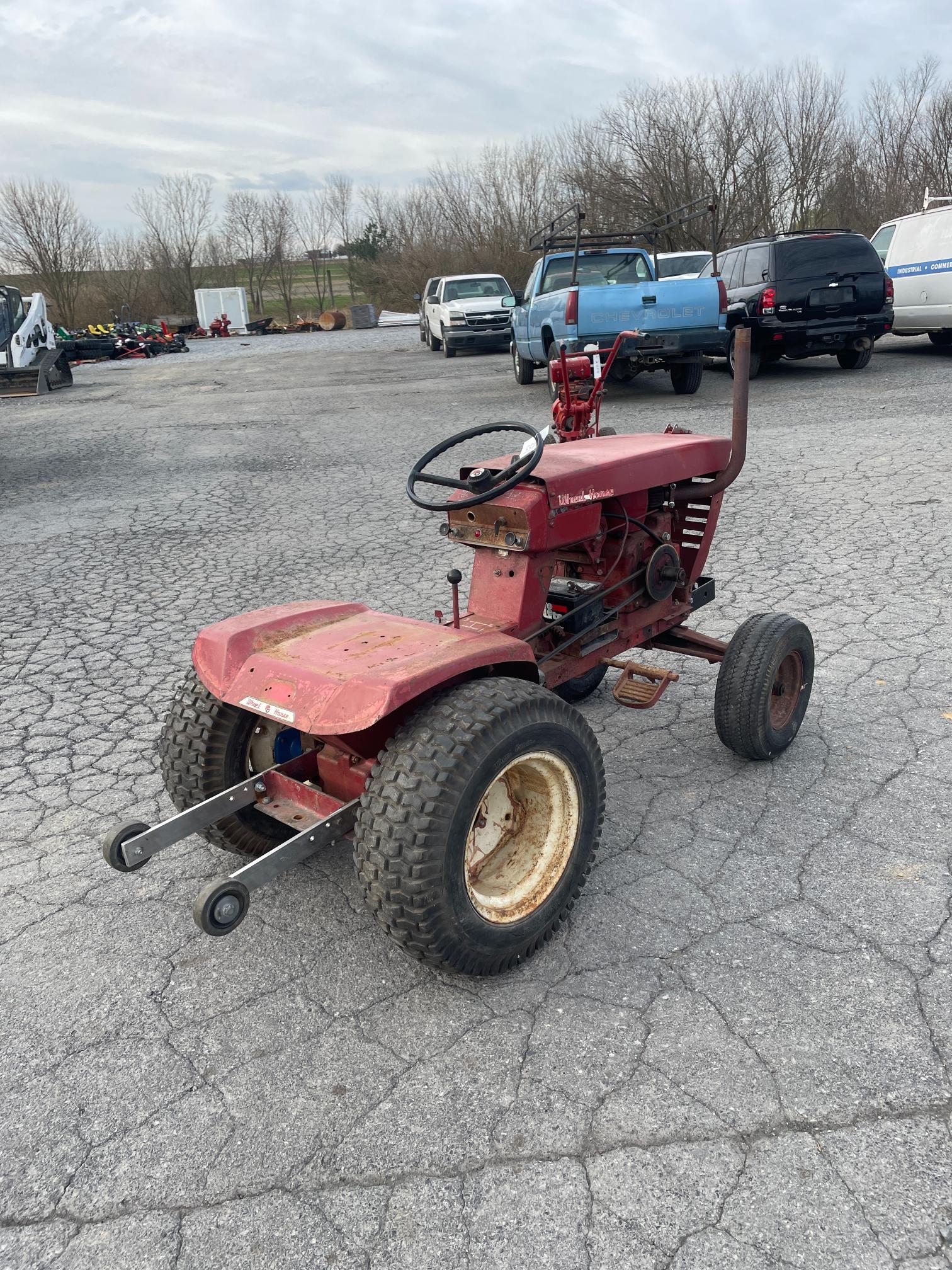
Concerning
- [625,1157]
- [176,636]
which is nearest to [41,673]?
[176,636]

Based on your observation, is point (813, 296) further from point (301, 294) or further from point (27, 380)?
point (301, 294)

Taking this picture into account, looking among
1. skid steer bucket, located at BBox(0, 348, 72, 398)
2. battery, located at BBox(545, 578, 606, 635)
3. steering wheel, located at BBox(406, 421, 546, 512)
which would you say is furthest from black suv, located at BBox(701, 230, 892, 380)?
skid steer bucket, located at BBox(0, 348, 72, 398)

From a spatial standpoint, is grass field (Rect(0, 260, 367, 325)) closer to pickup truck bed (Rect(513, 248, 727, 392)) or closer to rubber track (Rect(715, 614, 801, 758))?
pickup truck bed (Rect(513, 248, 727, 392))

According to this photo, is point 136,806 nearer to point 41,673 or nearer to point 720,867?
point 41,673

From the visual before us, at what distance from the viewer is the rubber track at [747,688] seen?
10.7 ft

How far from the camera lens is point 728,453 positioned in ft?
11.9

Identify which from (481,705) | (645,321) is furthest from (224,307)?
(481,705)

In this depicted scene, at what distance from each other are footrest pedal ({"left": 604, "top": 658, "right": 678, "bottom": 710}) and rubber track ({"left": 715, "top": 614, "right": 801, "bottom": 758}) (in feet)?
0.77

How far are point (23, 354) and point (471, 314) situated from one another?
9723 mm

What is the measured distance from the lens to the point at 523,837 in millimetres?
2600

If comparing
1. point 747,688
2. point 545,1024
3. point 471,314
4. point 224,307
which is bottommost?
point 545,1024

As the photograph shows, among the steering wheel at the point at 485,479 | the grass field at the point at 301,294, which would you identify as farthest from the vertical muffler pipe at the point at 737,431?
the grass field at the point at 301,294

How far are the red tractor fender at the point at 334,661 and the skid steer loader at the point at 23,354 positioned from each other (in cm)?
1770

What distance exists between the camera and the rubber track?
128 inches
